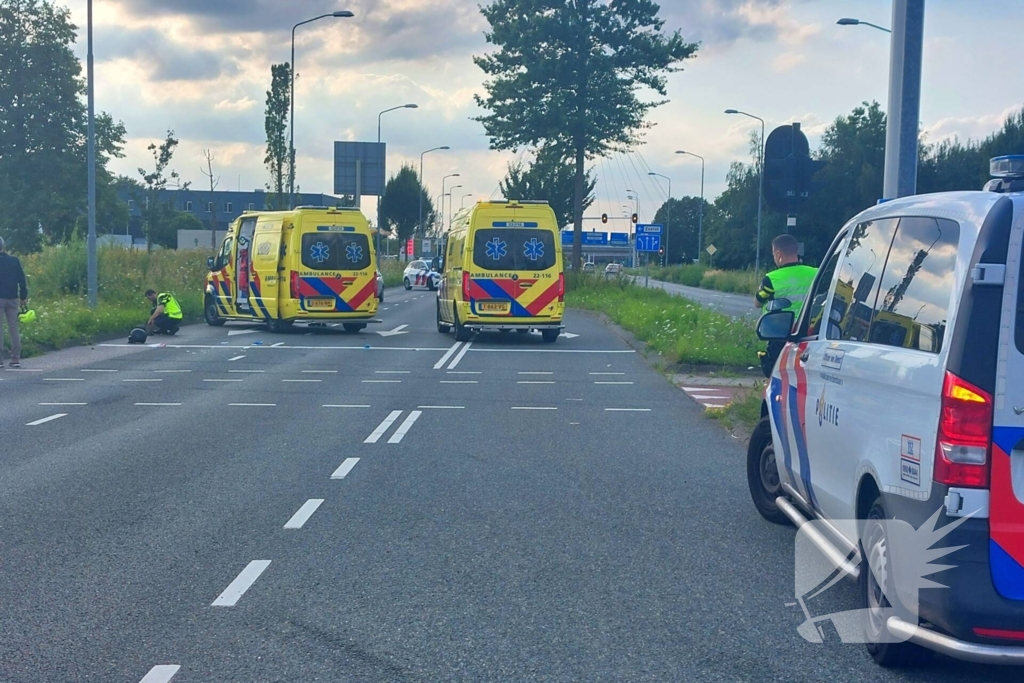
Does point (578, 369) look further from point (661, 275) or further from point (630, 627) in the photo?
point (661, 275)

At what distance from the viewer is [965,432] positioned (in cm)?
416

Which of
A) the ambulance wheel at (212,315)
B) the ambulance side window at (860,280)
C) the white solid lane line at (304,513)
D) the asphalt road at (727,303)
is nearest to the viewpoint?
the ambulance side window at (860,280)

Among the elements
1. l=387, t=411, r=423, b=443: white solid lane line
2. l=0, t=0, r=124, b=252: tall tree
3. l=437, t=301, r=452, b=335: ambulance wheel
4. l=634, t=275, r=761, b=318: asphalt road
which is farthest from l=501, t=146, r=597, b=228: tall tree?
l=387, t=411, r=423, b=443: white solid lane line

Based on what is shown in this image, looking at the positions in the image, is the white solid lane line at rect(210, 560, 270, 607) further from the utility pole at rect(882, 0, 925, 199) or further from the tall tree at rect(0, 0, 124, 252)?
the tall tree at rect(0, 0, 124, 252)

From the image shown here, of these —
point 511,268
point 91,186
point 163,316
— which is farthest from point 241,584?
point 91,186

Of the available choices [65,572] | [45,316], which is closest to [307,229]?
[45,316]

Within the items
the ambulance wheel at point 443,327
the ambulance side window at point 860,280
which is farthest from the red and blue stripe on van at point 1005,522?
the ambulance wheel at point 443,327

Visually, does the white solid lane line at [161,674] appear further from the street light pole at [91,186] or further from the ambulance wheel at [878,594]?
the street light pole at [91,186]

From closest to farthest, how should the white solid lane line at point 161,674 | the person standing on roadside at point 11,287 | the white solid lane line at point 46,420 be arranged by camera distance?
1. the white solid lane line at point 161,674
2. the white solid lane line at point 46,420
3. the person standing on roadside at point 11,287

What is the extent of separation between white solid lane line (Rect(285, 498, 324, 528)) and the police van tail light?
165 inches

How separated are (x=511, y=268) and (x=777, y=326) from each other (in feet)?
52.1

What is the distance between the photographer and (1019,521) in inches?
164

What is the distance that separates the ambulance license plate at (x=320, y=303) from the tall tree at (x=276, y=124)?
22.9m

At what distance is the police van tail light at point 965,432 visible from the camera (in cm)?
414
